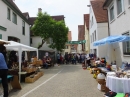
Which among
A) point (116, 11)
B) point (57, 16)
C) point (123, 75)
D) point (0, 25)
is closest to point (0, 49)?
point (123, 75)

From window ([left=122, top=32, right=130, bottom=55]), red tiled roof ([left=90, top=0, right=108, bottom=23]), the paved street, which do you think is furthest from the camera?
red tiled roof ([left=90, top=0, right=108, bottom=23])

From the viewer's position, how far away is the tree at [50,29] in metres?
25.9

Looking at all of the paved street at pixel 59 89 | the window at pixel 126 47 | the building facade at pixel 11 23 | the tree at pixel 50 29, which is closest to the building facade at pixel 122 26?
the window at pixel 126 47

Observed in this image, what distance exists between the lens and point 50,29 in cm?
2602

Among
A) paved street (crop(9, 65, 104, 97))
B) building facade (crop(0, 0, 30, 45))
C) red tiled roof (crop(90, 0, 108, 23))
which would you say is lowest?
paved street (crop(9, 65, 104, 97))

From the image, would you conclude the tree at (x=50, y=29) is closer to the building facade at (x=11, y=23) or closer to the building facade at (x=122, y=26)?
the building facade at (x=11, y=23)

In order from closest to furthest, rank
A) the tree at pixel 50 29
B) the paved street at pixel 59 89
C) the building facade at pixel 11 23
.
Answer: the paved street at pixel 59 89 → the building facade at pixel 11 23 → the tree at pixel 50 29

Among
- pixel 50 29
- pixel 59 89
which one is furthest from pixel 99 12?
pixel 59 89

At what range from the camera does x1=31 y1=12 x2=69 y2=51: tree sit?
25922 mm

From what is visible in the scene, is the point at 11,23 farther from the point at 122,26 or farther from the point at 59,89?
the point at 59,89

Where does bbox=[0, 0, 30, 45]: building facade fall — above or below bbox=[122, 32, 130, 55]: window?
above

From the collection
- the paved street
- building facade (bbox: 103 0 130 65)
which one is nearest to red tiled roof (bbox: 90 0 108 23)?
building facade (bbox: 103 0 130 65)

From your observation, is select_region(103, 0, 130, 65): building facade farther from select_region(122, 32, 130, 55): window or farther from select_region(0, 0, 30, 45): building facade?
select_region(0, 0, 30, 45): building facade

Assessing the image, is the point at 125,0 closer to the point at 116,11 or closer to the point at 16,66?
the point at 116,11
